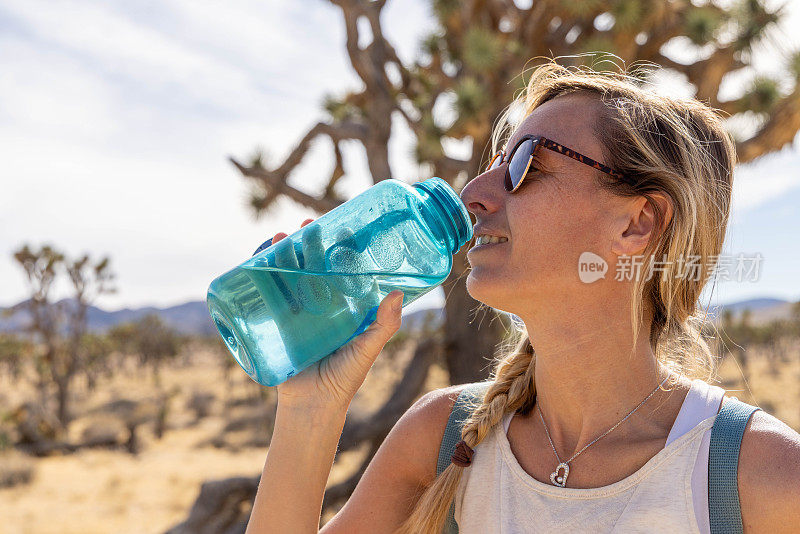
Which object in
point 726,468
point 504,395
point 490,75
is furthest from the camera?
point 490,75

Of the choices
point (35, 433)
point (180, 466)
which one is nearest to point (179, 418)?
point (35, 433)

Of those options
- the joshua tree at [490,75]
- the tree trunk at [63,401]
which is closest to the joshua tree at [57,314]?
the tree trunk at [63,401]

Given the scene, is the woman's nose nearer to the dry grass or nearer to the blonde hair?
the blonde hair

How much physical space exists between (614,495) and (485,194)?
667 mm

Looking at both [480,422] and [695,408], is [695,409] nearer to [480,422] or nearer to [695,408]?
[695,408]

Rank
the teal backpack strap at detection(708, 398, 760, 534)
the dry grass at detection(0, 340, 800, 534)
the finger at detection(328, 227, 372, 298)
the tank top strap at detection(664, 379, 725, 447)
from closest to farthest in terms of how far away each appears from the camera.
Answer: the teal backpack strap at detection(708, 398, 760, 534), the tank top strap at detection(664, 379, 725, 447), the finger at detection(328, 227, 372, 298), the dry grass at detection(0, 340, 800, 534)

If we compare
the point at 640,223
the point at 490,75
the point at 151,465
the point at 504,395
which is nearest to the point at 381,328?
the point at 504,395

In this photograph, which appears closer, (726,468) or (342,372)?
(726,468)

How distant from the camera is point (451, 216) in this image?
1.32m

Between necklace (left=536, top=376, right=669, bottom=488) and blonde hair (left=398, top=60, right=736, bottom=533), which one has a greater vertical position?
blonde hair (left=398, top=60, right=736, bottom=533)

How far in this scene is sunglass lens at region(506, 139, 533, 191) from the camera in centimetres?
138

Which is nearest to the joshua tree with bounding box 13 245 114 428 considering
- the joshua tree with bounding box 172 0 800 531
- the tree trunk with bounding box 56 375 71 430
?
the tree trunk with bounding box 56 375 71 430

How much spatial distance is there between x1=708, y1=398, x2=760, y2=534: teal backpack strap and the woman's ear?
14.4 inches

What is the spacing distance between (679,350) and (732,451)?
0.52 m
